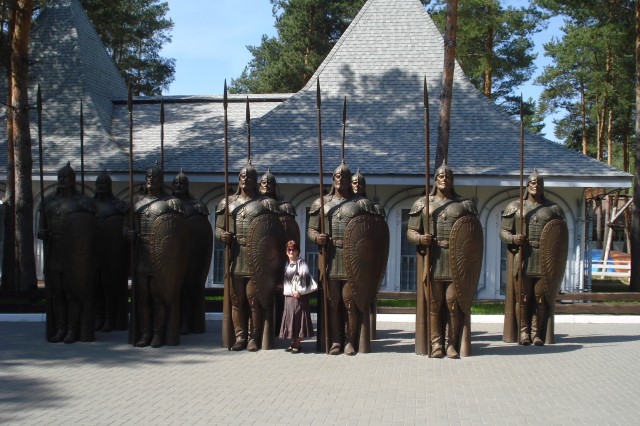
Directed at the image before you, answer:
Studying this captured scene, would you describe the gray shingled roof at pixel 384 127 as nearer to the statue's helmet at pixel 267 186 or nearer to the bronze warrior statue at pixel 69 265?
the statue's helmet at pixel 267 186

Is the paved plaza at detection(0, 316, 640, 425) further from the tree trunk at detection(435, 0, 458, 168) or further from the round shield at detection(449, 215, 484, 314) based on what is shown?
the tree trunk at detection(435, 0, 458, 168)

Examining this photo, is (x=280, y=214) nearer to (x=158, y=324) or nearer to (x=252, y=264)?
(x=252, y=264)

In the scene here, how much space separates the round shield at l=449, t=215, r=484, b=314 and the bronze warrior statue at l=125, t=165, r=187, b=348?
3677mm

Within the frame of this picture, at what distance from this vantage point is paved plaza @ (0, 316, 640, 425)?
7.21m

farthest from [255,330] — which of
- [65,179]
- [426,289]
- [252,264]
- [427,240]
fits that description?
[65,179]

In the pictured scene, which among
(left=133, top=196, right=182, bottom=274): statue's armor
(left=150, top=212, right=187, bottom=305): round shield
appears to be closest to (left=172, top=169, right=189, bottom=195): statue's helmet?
(left=133, top=196, right=182, bottom=274): statue's armor

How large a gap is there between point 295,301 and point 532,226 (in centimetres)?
362

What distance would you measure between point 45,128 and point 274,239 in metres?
12.2

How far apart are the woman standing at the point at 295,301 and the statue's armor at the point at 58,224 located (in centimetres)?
310

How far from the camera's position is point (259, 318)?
10.6 metres

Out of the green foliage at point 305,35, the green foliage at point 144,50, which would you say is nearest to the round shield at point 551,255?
the green foliage at point 305,35

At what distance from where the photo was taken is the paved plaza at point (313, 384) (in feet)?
23.7

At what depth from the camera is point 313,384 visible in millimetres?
8555

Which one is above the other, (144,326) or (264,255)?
(264,255)
